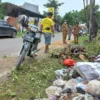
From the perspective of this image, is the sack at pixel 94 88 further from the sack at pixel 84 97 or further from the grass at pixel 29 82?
the grass at pixel 29 82

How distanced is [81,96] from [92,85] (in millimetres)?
268

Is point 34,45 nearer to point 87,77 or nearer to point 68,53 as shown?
point 68,53

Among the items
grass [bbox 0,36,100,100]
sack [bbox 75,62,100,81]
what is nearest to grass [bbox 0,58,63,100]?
grass [bbox 0,36,100,100]

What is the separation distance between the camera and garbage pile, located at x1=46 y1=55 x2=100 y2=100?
4.88 metres

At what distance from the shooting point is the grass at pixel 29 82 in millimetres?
5520

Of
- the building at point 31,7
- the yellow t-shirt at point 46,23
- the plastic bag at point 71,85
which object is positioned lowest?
the plastic bag at point 71,85

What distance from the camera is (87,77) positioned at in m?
5.71

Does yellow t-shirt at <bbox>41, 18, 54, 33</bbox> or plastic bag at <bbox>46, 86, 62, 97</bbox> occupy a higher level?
yellow t-shirt at <bbox>41, 18, 54, 33</bbox>

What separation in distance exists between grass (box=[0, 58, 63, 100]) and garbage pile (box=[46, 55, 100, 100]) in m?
0.23

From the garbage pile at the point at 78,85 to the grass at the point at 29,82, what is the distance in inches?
9.2

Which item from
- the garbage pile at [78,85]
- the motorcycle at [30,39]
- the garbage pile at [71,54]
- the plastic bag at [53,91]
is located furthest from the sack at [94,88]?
the garbage pile at [71,54]

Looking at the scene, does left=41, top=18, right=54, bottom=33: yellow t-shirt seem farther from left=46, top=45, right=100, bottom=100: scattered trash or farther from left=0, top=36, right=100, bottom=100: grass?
left=46, top=45, right=100, bottom=100: scattered trash

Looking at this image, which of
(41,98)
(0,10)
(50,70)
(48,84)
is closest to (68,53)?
(50,70)

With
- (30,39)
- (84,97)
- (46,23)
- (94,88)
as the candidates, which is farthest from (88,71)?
(46,23)
